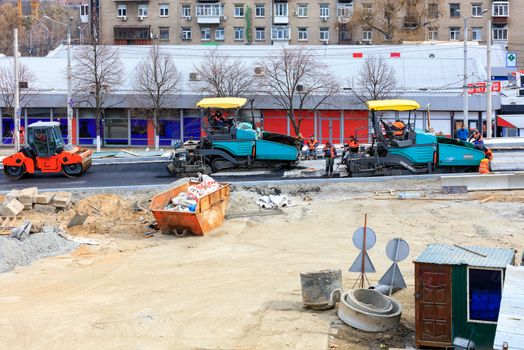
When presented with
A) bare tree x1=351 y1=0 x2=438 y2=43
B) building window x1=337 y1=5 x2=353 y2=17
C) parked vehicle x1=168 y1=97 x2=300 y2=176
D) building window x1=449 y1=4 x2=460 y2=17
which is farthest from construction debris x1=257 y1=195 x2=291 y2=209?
building window x1=449 y1=4 x2=460 y2=17

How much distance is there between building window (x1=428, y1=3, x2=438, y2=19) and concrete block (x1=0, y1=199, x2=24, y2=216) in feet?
179

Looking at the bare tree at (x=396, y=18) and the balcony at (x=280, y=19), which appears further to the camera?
the balcony at (x=280, y=19)

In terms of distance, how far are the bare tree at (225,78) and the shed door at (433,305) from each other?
123 ft

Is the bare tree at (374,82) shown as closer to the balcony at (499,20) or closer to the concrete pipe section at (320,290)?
the balcony at (499,20)

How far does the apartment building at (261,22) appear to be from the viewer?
2849 inches

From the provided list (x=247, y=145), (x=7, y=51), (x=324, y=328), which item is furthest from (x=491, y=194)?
(x=7, y=51)

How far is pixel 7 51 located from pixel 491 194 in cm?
Result: 7832

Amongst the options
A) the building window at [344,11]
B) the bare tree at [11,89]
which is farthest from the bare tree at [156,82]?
the building window at [344,11]

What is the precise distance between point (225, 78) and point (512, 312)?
4147 centimetres

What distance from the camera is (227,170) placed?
97.2 feet

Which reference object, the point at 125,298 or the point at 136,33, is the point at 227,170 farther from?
the point at 136,33

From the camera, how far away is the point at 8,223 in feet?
75.2

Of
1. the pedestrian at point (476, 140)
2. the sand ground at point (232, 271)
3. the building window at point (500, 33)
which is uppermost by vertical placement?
the building window at point (500, 33)

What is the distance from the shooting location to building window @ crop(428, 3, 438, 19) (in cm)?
7119
